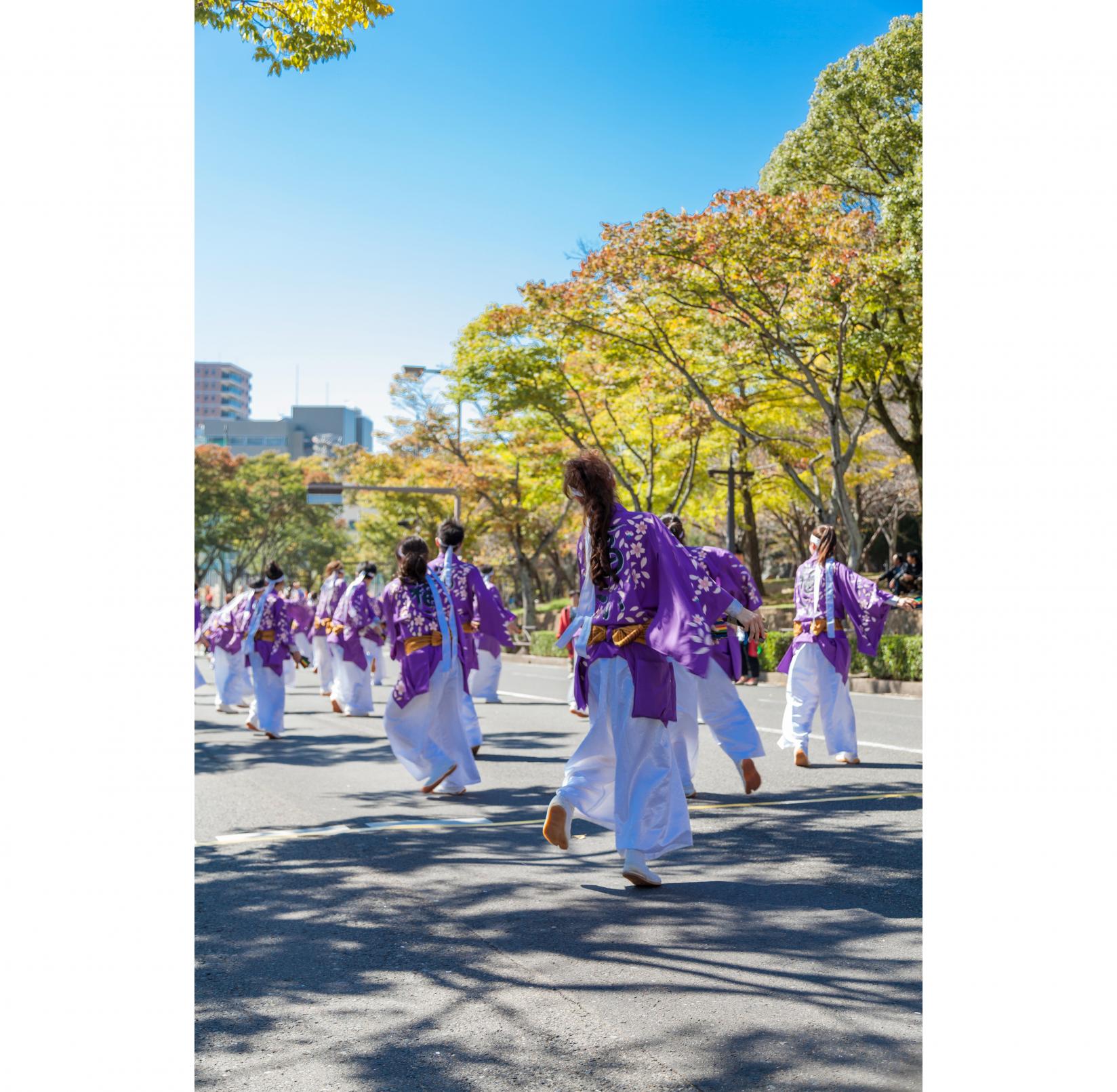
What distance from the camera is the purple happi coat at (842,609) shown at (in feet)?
28.9

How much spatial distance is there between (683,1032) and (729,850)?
2.53 metres

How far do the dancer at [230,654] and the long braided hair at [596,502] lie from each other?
8762mm

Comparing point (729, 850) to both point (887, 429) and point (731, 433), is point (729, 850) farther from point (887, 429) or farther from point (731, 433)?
point (731, 433)

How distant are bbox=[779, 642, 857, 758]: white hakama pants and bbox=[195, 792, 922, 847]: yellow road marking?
1441mm

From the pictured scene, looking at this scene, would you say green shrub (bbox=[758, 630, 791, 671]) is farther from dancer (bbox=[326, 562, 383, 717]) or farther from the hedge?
dancer (bbox=[326, 562, 383, 717])

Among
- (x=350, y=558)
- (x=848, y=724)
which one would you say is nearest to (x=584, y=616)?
(x=848, y=724)

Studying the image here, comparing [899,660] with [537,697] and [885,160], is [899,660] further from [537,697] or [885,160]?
[885,160]

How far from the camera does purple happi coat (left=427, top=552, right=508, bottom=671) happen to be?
31.8ft

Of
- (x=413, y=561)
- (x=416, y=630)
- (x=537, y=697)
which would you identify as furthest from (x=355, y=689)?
(x=413, y=561)

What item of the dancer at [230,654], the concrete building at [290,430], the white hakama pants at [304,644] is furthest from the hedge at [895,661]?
the concrete building at [290,430]

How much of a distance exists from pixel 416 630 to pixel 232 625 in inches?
241

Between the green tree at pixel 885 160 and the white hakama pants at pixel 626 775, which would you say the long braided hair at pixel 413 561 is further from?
the green tree at pixel 885 160

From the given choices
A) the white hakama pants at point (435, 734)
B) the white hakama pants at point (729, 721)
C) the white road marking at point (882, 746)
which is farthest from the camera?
the white road marking at point (882, 746)

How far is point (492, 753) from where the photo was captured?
1002 centimetres
